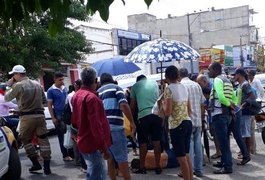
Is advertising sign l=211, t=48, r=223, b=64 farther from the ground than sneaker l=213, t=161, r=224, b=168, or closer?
farther from the ground

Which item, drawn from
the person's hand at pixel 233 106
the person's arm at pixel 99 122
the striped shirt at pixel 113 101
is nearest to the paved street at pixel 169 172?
the person's hand at pixel 233 106

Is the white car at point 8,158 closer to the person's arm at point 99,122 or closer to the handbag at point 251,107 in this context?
the person's arm at point 99,122

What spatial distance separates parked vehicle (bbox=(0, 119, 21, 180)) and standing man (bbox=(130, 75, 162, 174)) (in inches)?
79.1

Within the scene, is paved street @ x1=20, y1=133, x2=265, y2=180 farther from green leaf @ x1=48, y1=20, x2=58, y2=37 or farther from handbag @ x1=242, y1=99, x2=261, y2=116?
green leaf @ x1=48, y1=20, x2=58, y2=37

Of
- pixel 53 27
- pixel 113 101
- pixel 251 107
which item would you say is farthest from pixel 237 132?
pixel 53 27

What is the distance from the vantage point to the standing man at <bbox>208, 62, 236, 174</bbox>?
262 inches

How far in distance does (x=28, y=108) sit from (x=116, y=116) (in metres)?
1.92

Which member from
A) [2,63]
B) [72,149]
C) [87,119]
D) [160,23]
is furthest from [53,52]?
[160,23]

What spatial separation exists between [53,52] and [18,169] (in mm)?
11607

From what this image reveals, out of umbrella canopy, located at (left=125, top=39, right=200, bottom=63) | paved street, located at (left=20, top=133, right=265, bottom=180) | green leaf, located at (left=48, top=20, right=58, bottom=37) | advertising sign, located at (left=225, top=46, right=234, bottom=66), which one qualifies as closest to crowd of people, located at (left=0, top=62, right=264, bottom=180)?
paved street, located at (left=20, top=133, right=265, bottom=180)

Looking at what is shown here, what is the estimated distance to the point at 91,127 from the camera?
4.68m

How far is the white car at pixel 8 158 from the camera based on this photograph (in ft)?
19.1

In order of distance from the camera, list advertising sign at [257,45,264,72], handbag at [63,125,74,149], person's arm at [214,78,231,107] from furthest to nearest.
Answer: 1. advertising sign at [257,45,264,72]
2. handbag at [63,125,74,149]
3. person's arm at [214,78,231,107]

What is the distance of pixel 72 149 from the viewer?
856cm
